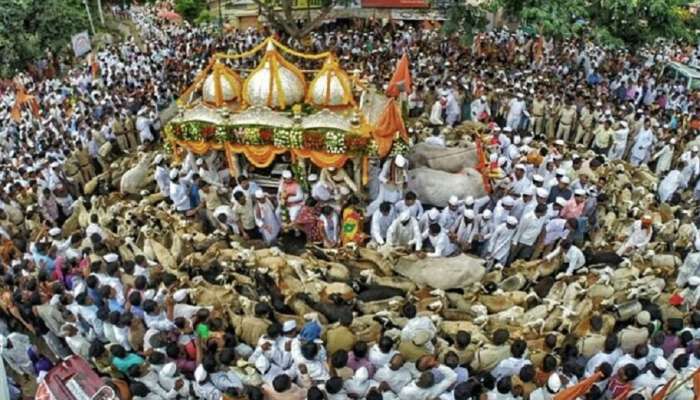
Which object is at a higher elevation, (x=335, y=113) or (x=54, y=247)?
(x=335, y=113)

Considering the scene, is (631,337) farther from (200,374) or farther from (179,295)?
(179,295)

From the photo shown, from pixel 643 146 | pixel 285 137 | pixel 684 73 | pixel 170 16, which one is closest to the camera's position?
pixel 285 137

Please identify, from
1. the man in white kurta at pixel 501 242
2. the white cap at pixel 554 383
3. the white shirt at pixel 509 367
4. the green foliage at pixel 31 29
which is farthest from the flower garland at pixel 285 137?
the green foliage at pixel 31 29

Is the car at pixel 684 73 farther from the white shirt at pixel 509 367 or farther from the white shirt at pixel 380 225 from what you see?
the white shirt at pixel 509 367

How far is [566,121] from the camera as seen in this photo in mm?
10664

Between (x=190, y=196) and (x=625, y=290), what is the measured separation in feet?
18.3

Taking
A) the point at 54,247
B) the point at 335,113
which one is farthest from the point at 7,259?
the point at 335,113

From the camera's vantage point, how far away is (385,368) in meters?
5.02

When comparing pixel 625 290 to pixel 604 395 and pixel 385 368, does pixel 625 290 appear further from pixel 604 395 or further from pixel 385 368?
pixel 385 368

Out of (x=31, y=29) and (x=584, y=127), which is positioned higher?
(x=31, y=29)

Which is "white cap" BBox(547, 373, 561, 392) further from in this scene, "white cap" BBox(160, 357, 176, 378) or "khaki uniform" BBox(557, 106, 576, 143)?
"khaki uniform" BBox(557, 106, 576, 143)

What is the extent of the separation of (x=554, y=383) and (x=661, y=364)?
939 mm

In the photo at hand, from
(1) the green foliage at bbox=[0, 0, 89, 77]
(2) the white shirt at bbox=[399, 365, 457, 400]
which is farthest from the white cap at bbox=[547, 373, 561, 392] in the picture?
(1) the green foliage at bbox=[0, 0, 89, 77]

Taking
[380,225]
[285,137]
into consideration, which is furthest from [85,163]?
[380,225]
